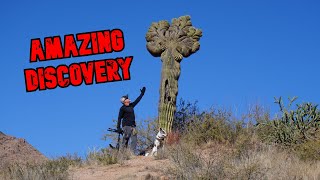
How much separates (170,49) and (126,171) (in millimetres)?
7107

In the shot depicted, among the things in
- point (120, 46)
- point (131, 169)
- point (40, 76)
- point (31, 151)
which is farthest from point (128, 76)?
point (131, 169)

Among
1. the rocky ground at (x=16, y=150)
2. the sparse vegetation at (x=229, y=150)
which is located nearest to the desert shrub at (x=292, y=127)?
the sparse vegetation at (x=229, y=150)

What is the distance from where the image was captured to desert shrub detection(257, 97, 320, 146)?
54.4 feet

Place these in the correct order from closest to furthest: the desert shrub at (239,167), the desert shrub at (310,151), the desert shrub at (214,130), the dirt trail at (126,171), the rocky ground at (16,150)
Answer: the desert shrub at (239,167)
the dirt trail at (126,171)
the desert shrub at (310,151)
the desert shrub at (214,130)
the rocky ground at (16,150)

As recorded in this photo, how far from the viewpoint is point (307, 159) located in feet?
46.6

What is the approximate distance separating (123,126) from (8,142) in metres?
6.23

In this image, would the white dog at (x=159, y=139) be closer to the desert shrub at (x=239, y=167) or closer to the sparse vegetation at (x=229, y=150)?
the sparse vegetation at (x=229, y=150)

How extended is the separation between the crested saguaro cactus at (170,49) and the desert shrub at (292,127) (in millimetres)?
3124

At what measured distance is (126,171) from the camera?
13.7 metres

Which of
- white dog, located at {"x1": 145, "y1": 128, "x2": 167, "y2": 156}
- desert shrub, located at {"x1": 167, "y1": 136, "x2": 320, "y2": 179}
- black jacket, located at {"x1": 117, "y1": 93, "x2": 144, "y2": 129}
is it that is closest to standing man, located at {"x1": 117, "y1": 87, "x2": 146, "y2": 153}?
black jacket, located at {"x1": 117, "y1": 93, "x2": 144, "y2": 129}

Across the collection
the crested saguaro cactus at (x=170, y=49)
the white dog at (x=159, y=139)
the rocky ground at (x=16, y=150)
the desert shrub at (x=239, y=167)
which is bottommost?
the desert shrub at (x=239, y=167)

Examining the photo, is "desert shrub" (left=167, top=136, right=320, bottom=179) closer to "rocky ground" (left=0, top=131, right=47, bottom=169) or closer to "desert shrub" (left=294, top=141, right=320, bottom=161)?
"desert shrub" (left=294, top=141, right=320, bottom=161)

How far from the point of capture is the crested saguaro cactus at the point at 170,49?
19.2 m

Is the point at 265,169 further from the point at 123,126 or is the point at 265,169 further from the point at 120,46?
the point at 120,46
